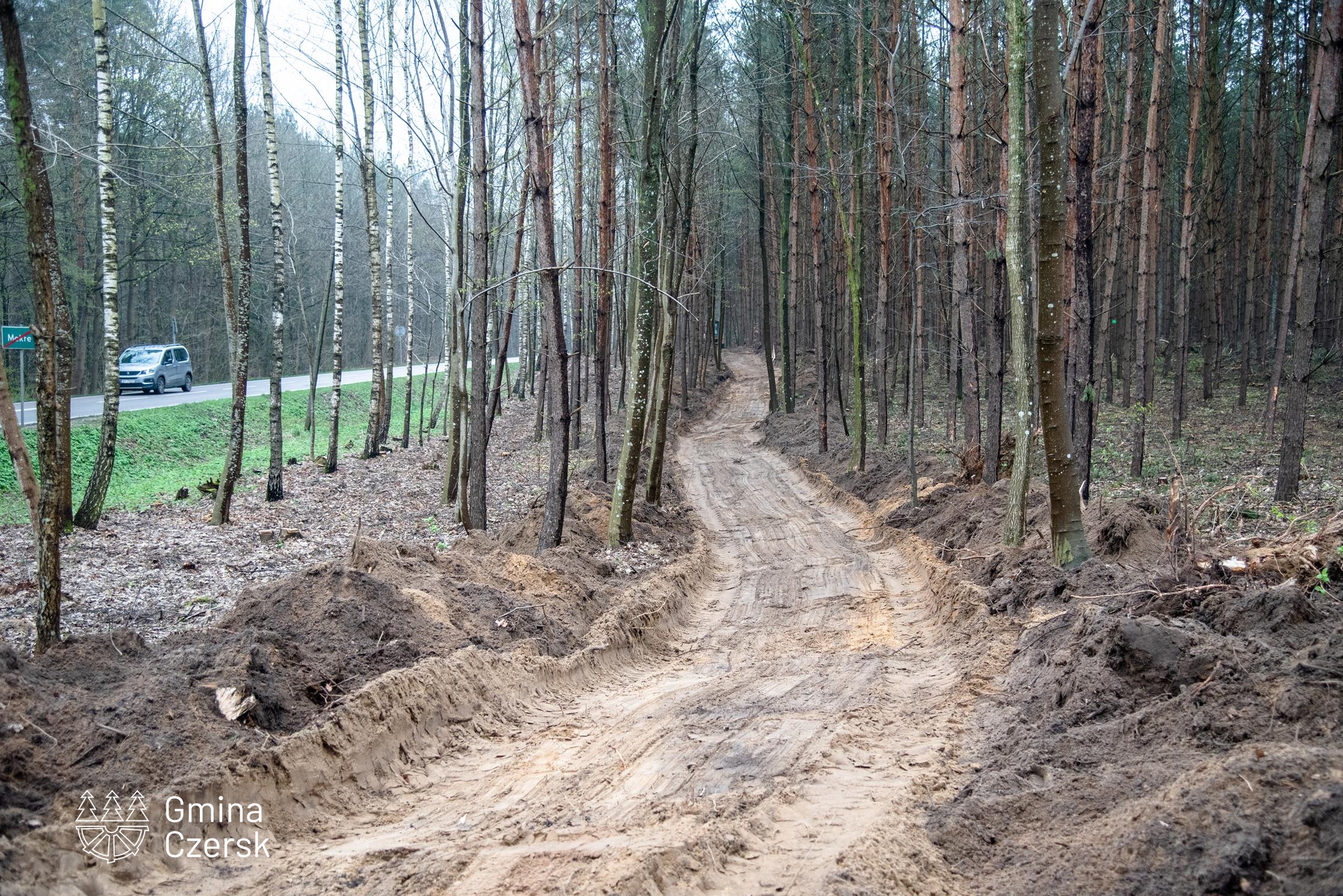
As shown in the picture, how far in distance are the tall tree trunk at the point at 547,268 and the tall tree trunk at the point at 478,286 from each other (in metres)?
0.08

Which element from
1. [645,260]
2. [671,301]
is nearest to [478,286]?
[645,260]

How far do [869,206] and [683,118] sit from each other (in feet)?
39.9

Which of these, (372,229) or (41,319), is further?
(372,229)

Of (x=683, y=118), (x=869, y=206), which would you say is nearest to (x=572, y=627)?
(x=683, y=118)

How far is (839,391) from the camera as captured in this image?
22.5m

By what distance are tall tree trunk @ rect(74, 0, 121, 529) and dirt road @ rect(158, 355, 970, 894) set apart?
29.9 feet

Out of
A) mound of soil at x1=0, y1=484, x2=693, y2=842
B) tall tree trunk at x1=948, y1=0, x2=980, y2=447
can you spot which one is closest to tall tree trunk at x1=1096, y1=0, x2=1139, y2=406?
tall tree trunk at x1=948, y1=0, x2=980, y2=447

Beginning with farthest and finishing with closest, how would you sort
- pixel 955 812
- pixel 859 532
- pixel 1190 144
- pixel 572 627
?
pixel 1190 144 → pixel 859 532 → pixel 572 627 → pixel 955 812

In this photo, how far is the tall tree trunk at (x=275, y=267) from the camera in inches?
562

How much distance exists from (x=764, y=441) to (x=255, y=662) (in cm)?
2115

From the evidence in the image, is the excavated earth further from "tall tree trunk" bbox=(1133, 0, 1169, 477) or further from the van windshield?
the van windshield

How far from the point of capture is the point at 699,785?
16.3 ft

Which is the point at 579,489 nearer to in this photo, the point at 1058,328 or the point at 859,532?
the point at 859,532

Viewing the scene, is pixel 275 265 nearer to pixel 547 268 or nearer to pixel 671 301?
pixel 671 301
